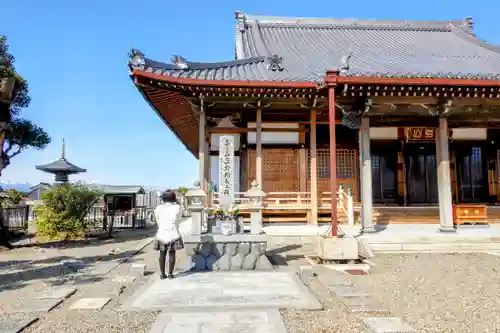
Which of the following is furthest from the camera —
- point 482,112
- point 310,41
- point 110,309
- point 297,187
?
point 310,41

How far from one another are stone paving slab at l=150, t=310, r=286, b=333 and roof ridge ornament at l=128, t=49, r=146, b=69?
21.6 feet

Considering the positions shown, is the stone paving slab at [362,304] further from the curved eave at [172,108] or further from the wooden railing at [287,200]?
the curved eave at [172,108]

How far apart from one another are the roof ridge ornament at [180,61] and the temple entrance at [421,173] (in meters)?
9.60

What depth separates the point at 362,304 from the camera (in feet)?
16.7

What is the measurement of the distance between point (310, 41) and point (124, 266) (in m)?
13.6

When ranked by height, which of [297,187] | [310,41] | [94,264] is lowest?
[94,264]

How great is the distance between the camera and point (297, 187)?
1330 centimetres

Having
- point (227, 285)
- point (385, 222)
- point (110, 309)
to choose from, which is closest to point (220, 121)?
point (385, 222)

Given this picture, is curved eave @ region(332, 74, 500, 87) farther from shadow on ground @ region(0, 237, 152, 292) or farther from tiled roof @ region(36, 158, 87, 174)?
tiled roof @ region(36, 158, 87, 174)

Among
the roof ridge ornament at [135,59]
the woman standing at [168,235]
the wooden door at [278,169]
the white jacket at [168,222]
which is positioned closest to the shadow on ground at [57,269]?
the woman standing at [168,235]

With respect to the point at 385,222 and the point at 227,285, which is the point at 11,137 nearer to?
the point at 227,285

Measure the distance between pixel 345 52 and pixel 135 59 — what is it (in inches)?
395

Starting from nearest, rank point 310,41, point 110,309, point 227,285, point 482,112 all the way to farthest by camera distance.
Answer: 1. point 110,309
2. point 227,285
3. point 482,112
4. point 310,41

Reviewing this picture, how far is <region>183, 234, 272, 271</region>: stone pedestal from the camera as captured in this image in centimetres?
738
